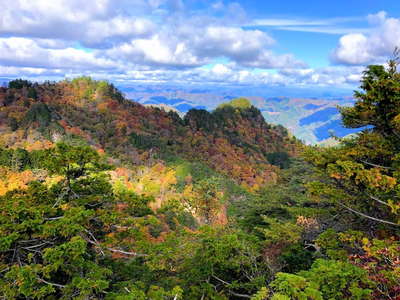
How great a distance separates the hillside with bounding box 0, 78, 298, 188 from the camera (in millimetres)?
87119

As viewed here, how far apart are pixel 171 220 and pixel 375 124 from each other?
42.9 metres

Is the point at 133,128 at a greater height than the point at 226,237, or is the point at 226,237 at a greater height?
the point at 226,237

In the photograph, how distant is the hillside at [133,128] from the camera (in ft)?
286

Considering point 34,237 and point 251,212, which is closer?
point 34,237

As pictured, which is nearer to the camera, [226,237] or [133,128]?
[226,237]

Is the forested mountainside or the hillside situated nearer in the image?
the forested mountainside

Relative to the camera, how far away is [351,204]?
11.8 metres

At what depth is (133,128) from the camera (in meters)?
110

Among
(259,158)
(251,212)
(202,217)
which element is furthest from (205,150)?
(251,212)

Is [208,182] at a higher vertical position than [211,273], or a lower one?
lower

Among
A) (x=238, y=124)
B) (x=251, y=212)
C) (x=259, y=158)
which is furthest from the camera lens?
(x=238, y=124)

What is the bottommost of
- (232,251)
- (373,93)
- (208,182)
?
(208,182)

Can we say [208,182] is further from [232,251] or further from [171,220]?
[232,251]

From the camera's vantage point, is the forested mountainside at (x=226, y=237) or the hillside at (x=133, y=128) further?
the hillside at (x=133, y=128)
